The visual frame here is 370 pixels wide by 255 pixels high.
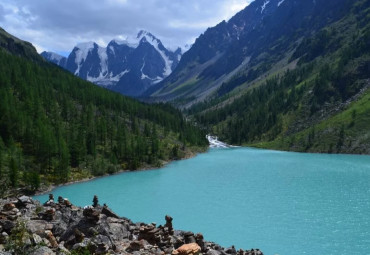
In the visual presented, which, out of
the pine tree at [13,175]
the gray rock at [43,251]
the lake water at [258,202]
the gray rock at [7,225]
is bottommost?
the lake water at [258,202]

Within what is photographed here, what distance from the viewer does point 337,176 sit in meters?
101

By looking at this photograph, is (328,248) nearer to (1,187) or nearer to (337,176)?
(337,176)

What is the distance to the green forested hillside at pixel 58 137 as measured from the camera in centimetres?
9931

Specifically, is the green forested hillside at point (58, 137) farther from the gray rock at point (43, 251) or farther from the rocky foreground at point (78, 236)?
the gray rock at point (43, 251)

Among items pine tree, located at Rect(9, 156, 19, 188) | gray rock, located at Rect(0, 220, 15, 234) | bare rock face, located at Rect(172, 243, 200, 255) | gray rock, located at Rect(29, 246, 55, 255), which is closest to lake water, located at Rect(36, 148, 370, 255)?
pine tree, located at Rect(9, 156, 19, 188)

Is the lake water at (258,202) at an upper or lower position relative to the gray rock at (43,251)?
lower

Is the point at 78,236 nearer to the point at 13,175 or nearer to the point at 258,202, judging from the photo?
the point at 258,202

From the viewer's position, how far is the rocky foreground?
2425 cm

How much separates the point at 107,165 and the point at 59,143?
726 inches

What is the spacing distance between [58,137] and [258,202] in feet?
240

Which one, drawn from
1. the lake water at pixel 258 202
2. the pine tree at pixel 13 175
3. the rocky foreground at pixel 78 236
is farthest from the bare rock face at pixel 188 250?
the pine tree at pixel 13 175

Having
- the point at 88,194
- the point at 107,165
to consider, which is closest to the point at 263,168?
the point at 107,165

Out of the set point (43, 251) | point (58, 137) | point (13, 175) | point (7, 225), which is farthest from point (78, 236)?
point (58, 137)

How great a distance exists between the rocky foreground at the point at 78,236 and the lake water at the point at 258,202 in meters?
16.7
